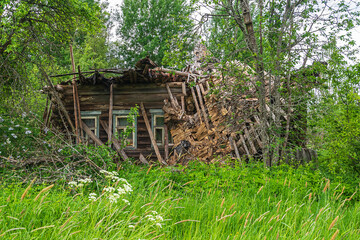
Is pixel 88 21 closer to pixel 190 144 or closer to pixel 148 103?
pixel 148 103

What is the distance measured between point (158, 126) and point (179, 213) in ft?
29.9

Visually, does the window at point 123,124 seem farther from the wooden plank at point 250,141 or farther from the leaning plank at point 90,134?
the wooden plank at point 250,141

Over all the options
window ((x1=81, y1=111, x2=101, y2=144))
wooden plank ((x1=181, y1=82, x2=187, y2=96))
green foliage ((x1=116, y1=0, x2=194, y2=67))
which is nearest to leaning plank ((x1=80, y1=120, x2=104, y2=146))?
window ((x1=81, y1=111, x2=101, y2=144))

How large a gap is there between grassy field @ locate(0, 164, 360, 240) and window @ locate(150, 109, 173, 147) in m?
5.98

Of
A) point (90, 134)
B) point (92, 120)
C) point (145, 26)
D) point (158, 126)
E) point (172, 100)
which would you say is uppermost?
point (145, 26)

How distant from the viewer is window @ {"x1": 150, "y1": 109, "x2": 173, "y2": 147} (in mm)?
12719

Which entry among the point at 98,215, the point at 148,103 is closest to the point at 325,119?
the point at 98,215

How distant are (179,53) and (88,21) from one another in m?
7.54

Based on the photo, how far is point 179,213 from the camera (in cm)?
374

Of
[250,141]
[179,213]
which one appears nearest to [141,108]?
[250,141]

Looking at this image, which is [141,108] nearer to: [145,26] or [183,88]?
[183,88]

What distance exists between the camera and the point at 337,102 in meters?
6.20

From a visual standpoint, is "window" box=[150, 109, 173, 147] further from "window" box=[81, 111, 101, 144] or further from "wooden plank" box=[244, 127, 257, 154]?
"wooden plank" box=[244, 127, 257, 154]

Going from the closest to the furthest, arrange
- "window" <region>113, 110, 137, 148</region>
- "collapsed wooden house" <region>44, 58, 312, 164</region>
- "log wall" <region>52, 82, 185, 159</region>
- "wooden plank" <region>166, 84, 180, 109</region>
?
"collapsed wooden house" <region>44, 58, 312, 164</region> < "wooden plank" <region>166, 84, 180, 109</region> < "log wall" <region>52, 82, 185, 159</region> < "window" <region>113, 110, 137, 148</region>
